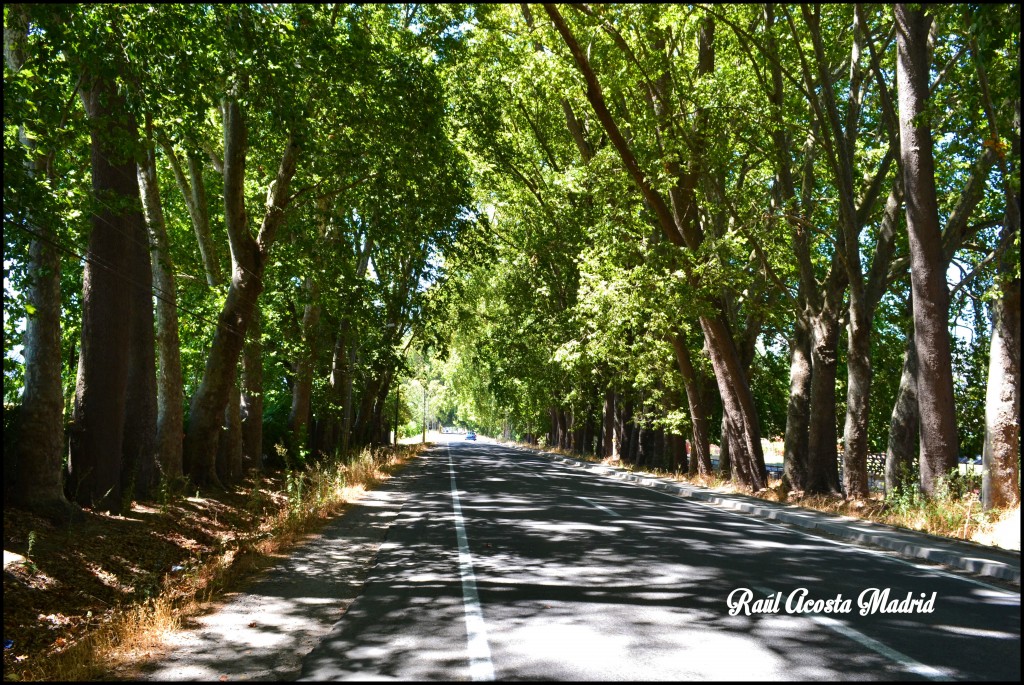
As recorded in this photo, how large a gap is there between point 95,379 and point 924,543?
1166cm

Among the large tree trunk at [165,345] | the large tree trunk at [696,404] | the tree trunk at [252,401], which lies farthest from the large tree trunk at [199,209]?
the large tree trunk at [696,404]

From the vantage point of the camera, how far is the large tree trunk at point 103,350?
1114cm

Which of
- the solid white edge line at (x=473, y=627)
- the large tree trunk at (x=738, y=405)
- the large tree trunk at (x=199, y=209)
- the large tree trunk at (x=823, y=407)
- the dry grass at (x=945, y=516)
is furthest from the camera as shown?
the large tree trunk at (x=738, y=405)

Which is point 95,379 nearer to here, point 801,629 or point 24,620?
point 24,620

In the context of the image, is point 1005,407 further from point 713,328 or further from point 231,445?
point 231,445

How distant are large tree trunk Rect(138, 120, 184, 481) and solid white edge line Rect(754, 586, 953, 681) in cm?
1176

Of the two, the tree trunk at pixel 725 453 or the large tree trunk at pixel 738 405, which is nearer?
the large tree trunk at pixel 738 405

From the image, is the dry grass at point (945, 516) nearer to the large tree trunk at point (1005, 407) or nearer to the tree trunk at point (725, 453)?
the large tree trunk at point (1005, 407)

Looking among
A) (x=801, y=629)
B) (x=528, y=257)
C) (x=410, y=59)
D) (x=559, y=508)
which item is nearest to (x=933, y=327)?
(x=559, y=508)

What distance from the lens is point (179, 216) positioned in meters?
24.7

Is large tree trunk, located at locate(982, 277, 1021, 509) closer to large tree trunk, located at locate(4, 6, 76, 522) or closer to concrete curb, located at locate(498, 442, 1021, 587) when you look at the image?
concrete curb, located at locate(498, 442, 1021, 587)

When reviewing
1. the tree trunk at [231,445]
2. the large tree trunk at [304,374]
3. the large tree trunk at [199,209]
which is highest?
the large tree trunk at [199,209]

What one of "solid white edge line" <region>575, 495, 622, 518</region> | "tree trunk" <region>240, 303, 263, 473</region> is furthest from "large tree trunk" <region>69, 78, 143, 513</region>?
"solid white edge line" <region>575, 495, 622, 518</region>

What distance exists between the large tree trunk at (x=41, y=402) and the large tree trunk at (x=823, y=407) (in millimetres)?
15606
